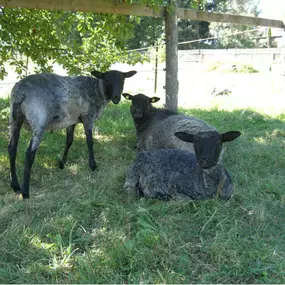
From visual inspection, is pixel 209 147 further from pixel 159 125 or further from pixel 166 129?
pixel 159 125

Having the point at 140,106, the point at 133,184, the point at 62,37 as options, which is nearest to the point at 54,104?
the point at 133,184

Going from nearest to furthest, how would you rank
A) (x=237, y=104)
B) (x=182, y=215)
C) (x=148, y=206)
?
(x=182, y=215) < (x=148, y=206) < (x=237, y=104)

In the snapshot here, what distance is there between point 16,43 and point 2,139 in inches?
79.5

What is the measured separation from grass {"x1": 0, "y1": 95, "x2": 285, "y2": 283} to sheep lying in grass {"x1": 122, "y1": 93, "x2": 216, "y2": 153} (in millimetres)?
777

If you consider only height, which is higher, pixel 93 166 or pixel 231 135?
pixel 231 135

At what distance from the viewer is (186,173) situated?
464 centimetres

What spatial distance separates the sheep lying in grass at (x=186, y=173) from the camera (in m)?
4.34

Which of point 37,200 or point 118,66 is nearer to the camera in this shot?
point 37,200

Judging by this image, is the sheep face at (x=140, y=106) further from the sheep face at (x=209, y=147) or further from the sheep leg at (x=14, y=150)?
the sheep face at (x=209, y=147)

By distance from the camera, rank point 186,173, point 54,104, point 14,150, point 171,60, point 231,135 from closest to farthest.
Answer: point 231,135 < point 186,173 < point 14,150 < point 54,104 < point 171,60

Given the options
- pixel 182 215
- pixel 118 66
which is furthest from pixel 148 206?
pixel 118 66

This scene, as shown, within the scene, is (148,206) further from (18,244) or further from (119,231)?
(18,244)

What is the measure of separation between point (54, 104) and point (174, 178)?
2.26 meters

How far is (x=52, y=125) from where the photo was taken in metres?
5.64
